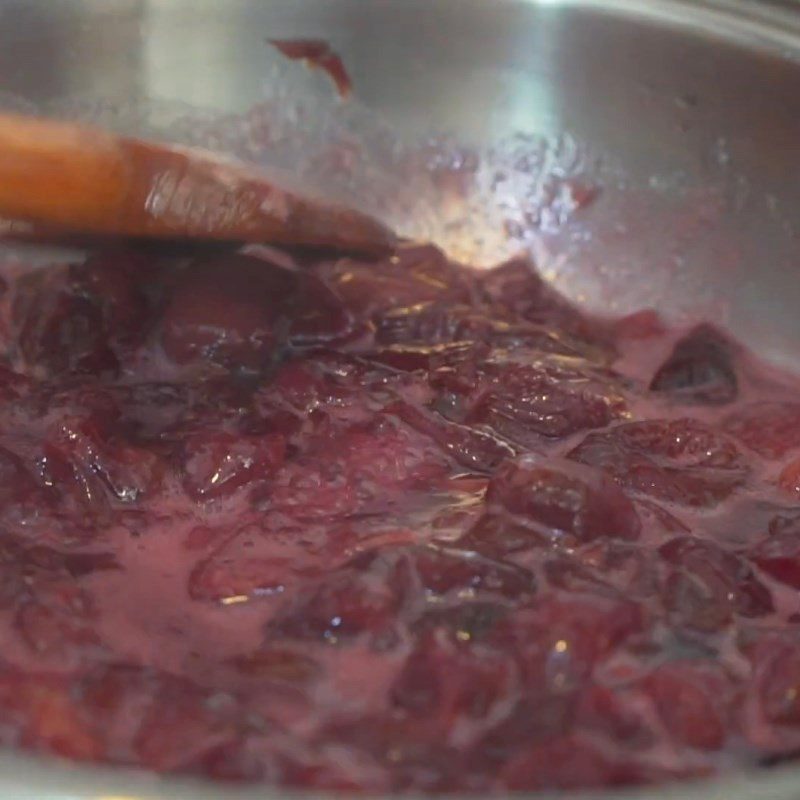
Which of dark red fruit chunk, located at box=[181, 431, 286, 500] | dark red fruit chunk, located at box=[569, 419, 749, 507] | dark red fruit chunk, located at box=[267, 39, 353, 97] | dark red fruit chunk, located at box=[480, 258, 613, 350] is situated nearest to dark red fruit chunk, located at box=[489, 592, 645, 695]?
dark red fruit chunk, located at box=[569, 419, 749, 507]

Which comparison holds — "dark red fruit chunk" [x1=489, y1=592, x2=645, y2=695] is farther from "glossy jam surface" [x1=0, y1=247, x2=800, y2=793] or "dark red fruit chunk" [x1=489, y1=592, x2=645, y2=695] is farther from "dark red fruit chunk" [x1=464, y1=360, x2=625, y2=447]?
"dark red fruit chunk" [x1=464, y1=360, x2=625, y2=447]

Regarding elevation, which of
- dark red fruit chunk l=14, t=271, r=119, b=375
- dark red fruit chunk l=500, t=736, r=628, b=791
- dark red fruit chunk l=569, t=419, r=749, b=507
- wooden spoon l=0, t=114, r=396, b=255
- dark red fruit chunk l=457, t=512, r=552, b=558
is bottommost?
dark red fruit chunk l=14, t=271, r=119, b=375

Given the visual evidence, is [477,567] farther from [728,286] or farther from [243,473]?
[728,286]

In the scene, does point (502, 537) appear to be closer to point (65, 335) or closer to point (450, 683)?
point (450, 683)

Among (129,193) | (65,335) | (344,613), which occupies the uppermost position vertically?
(129,193)

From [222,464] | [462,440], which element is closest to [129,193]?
[222,464]

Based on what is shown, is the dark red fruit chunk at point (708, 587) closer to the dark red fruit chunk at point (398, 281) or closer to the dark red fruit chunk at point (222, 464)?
the dark red fruit chunk at point (222, 464)
